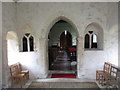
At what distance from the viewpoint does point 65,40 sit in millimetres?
14953

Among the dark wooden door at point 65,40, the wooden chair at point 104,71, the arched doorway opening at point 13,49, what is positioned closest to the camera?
the wooden chair at point 104,71

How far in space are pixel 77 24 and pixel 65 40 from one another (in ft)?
29.6

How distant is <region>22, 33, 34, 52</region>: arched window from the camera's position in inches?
246

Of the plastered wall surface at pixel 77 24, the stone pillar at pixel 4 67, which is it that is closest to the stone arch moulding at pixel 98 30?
the plastered wall surface at pixel 77 24

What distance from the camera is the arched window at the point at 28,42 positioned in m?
6.26

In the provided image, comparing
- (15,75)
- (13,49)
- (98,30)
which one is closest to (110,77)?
(98,30)

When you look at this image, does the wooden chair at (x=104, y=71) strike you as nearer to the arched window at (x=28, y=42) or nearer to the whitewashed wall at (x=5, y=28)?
the arched window at (x=28, y=42)

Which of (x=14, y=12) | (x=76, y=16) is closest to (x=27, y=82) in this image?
(x=14, y=12)

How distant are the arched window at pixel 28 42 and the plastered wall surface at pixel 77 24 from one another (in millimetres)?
293

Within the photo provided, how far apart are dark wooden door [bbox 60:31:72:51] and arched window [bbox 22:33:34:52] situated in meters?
8.57

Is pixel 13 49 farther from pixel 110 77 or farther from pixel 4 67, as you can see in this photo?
pixel 110 77

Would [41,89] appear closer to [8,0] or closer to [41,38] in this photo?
[41,38]

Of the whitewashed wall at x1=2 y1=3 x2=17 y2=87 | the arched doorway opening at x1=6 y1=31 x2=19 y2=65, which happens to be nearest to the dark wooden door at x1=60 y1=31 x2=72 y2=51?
the arched doorway opening at x1=6 y1=31 x2=19 y2=65

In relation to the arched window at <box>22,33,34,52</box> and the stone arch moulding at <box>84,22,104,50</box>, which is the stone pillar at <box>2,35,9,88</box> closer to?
the arched window at <box>22,33,34,52</box>
